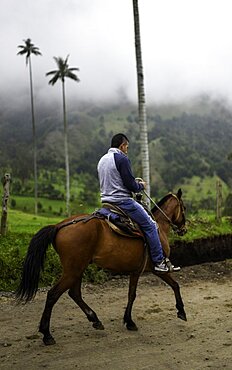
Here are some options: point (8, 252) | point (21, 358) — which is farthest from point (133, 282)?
point (8, 252)

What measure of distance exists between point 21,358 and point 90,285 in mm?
4699

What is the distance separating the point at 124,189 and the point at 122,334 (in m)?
2.45

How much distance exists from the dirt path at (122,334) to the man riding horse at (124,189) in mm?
1226

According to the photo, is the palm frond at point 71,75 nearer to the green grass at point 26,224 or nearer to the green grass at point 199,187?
the green grass at point 26,224

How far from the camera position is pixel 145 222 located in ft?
25.1

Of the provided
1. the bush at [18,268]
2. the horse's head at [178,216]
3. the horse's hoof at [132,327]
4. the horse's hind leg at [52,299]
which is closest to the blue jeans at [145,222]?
the horse's hoof at [132,327]

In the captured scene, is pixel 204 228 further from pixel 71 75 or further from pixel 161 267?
pixel 71 75

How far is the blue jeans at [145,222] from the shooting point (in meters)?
7.61

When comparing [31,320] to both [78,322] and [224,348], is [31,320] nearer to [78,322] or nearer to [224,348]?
[78,322]

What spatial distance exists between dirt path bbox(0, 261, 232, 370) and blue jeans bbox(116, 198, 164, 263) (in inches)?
54.2

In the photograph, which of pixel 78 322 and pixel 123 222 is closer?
pixel 123 222

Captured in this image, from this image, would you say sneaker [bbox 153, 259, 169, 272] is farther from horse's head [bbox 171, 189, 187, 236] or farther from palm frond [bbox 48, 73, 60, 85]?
palm frond [bbox 48, 73, 60, 85]

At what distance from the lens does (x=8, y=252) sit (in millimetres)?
10695

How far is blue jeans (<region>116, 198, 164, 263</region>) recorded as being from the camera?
7.61m
